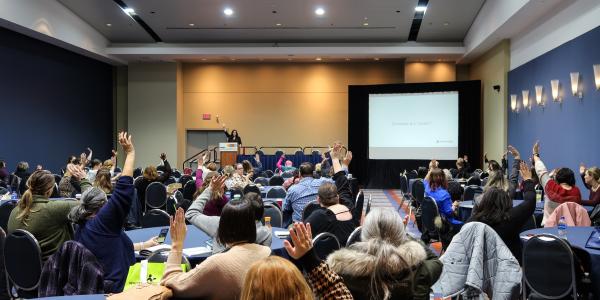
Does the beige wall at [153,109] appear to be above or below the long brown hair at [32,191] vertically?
above

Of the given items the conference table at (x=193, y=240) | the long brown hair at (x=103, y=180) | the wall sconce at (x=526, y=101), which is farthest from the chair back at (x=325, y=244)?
the wall sconce at (x=526, y=101)

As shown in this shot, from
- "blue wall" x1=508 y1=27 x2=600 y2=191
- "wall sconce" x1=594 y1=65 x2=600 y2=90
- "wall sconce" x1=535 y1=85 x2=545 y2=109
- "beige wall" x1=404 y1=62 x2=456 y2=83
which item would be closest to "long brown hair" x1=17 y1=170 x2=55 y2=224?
"wall sconce" x1=594 y1=65 x2=600 y2=90

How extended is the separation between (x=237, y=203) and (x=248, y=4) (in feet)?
43.5

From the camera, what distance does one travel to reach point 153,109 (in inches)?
830

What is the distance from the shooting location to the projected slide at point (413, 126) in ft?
59.5

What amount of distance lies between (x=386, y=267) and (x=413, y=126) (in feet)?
54.1

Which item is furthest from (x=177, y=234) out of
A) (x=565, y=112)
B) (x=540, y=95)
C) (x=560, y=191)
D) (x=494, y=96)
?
(x=494, y=96)

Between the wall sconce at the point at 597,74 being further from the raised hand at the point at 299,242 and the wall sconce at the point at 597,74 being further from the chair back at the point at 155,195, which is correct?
the raised hand at the point at 299,242

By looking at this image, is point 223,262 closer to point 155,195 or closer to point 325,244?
point 325,244

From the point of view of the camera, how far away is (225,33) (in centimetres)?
1820

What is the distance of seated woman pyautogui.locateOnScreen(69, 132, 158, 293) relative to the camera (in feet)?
10.8

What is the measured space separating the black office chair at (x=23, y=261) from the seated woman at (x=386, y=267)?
2535 millimetres

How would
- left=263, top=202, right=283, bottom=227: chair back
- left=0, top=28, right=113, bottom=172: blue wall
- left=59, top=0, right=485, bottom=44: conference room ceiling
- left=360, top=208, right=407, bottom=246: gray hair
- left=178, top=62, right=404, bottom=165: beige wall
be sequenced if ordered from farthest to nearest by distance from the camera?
left=178, top=62, right=404, bottom=165: beige wall < left=59, top=0, right=485, bottom=44: conference room ceiling < left=0, top=28, right=113, bottom=172: blue wall < left=263, top=202, right=283, bottom=227: chair back < left=360, top=208, right=407, bottom=246: gray hair

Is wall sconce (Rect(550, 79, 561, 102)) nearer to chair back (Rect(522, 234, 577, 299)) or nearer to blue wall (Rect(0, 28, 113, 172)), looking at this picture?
chair back (Rect(522, 234, 577, 299))
